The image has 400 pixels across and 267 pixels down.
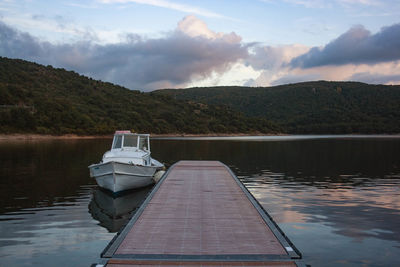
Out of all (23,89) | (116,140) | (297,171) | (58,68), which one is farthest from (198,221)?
(58,68)

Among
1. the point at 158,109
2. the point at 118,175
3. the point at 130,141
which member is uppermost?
the point at 158,109

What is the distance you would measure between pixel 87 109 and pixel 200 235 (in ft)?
344

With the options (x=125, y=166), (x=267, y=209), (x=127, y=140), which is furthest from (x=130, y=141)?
(x=267, y=209)

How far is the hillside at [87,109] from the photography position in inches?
3531

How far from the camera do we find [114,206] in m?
17.5

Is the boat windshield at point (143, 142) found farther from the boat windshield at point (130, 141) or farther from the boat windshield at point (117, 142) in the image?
the boat windshield at point (117, 142)

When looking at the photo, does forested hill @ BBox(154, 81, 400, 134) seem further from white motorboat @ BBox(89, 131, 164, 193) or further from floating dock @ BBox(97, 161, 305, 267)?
floating dock @ BBox(97, 161, 305, 267)

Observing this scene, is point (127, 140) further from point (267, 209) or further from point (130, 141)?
point (267, 209)

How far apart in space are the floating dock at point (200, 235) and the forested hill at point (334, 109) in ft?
485

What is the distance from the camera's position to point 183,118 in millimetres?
134250

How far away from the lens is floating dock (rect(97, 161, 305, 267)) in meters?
7.71

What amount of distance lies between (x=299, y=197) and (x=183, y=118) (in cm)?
11572

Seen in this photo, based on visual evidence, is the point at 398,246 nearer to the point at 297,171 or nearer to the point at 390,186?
the point at 390,186

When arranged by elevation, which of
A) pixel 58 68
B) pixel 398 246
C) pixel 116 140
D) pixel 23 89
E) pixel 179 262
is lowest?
pixel 398 246
